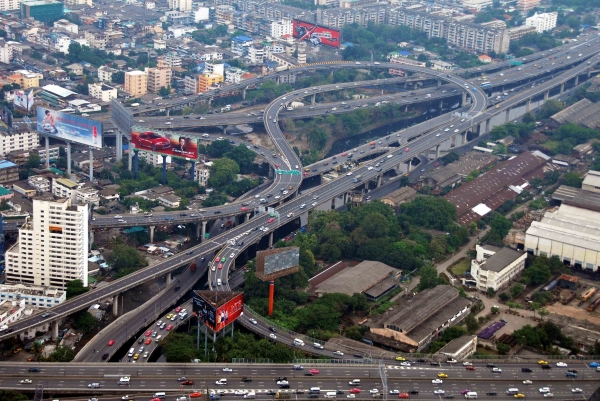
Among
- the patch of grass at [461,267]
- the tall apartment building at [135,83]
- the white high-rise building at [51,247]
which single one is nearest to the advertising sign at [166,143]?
the white high-rise building at [51,247]

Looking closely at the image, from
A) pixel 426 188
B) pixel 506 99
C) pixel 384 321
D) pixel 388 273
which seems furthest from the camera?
pixel 506 99

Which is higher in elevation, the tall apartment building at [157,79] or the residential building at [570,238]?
the tall apartment building at [157,79]

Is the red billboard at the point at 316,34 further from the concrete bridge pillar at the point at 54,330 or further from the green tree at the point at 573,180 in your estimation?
the concrete bridge pillar at the point at 54,330

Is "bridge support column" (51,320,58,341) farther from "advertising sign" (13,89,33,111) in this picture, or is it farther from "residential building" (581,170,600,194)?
"residential building" (581,170,600,194)

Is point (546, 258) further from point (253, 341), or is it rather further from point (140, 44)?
point (140, 44)

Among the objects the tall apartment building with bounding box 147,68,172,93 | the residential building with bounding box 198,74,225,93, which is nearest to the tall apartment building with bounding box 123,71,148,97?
the tall apartment building with bounding box 147,68,172,93

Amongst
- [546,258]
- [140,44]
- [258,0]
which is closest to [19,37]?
[140,44]

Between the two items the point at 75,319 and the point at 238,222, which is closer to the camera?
the point at 75,319

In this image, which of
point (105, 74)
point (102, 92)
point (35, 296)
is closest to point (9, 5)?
point (105, 74)
